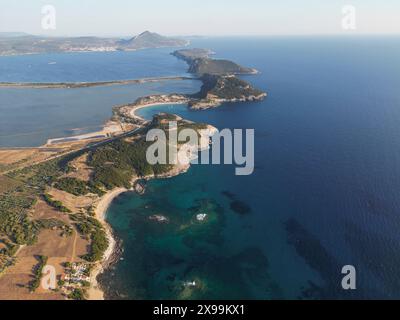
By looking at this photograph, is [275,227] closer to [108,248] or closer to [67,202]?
[108,248]

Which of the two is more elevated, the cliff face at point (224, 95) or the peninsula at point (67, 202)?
the cliff face at point (224, 95)

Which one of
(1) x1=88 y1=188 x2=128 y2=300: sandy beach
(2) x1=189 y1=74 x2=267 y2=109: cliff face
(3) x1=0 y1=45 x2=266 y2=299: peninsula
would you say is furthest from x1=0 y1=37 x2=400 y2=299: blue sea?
(2) x1=189 y1=74 x2=267 y2=109: cliff face

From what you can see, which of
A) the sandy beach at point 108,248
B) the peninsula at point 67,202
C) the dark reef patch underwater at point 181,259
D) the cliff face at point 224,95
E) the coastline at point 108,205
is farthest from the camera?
the cliff face at point 224,95

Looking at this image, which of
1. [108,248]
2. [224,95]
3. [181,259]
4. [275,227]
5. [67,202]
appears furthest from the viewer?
[224,95]

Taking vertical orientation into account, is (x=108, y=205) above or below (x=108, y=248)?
above

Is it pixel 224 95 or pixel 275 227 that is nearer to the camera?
pixel 275 227

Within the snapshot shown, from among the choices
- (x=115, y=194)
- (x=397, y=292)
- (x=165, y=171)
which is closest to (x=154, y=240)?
(x=115, y=194)

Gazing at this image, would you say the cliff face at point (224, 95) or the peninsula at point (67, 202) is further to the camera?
the cliff face at point (224, 95)

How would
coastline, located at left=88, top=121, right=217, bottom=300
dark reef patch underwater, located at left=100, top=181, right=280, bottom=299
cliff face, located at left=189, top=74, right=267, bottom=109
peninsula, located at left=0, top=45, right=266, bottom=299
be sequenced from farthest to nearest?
cliff face, located at left=189, top=74, right=267, bottom=109 < peninsula, located at left=0, top=45, right=266, bottom=299 < coastline, located at left=88, top=121, right=217, bottom=300 < dark reef patch underwater, located at left=100, top=181, right=280, bottom=299

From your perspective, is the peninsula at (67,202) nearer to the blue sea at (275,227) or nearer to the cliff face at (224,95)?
the blue sea at (275,227)

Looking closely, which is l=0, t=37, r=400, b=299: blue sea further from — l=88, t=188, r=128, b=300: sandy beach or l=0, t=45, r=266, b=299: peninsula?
l=0, t=45, r=266, b=299: peninsula

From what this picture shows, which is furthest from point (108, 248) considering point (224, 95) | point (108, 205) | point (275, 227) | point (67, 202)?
point (224, 95)

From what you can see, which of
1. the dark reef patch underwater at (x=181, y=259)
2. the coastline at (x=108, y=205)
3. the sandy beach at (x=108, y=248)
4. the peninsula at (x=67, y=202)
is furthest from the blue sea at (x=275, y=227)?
the peninsula at (x=67, y=202)
